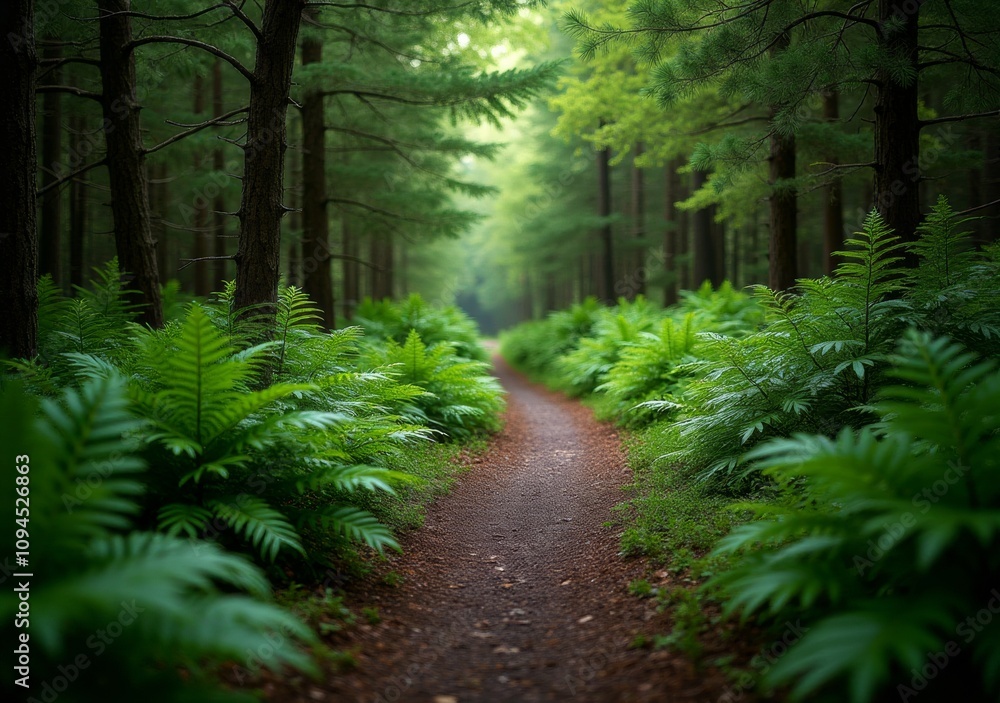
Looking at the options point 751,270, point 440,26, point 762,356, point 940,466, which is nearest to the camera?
point 940,466

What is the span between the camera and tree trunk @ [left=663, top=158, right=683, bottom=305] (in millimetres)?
17844

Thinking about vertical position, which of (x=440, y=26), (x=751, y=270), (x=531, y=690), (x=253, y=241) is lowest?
(x=531, y=690)

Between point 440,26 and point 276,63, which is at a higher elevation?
point 440,26

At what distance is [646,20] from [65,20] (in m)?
7.04

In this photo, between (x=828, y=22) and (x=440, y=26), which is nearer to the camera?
(x=828, y=22)

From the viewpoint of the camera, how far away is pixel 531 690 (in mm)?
3074

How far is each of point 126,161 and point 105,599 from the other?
22.0ft

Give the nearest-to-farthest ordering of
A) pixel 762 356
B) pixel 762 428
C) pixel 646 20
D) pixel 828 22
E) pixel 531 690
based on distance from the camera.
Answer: pixel 531 690
pixel 762 428
pixel 762 356
pixel 646 20
pixel 828 22

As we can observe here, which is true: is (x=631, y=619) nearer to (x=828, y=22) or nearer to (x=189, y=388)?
(x=189, y=388)

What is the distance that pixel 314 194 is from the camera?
421 inches

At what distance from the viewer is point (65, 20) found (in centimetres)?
717

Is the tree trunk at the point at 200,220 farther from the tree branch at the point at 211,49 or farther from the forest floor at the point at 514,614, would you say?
the forest floor at the point at 514,614

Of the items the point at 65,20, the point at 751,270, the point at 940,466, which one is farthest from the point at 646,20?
the point at 751,270

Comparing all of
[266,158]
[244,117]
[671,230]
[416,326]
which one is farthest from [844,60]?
[671,230]
